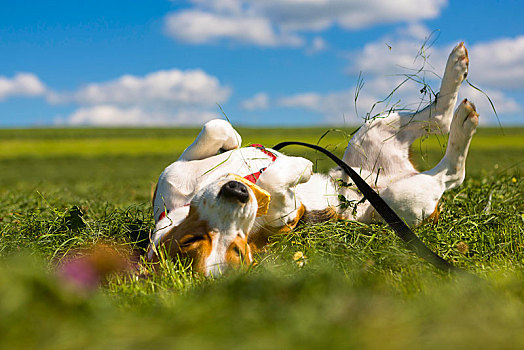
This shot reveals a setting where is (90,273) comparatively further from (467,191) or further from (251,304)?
(467,191)

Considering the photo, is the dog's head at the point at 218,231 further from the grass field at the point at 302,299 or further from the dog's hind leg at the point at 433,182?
the dog's hind leg at the point at 433,182

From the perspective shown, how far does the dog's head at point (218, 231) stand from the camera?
247cm

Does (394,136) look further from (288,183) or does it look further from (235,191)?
(235,191)

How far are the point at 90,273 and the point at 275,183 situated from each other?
1.25m

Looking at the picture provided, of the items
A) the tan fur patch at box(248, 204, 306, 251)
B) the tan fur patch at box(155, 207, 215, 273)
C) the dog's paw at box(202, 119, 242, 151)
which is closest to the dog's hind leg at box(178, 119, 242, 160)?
the dog's paw at box(202, 119, 242, 151)

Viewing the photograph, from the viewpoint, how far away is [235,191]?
2.48 m

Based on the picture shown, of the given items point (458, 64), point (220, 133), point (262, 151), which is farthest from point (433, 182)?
point (220, 133)

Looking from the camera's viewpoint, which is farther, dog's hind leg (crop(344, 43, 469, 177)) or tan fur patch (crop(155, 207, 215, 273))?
dog's hind leg (crop(344, 43, 469, 177))

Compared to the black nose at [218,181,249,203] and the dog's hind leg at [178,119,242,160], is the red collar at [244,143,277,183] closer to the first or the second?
the dog's hind leg at [178,119,242,160]

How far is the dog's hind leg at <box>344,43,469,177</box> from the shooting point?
3668mm

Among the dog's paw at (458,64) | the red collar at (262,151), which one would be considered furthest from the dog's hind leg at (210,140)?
the dog's paw at (458,64)

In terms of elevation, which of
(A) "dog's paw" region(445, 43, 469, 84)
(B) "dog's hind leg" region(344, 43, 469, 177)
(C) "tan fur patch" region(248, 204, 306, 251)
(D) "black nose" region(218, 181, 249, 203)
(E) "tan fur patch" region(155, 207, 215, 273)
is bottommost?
(C) "tan fur patch" region(248, 204, 306, 251)

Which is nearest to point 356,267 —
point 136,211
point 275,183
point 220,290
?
point 275,183

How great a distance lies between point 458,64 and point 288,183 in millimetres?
1596
